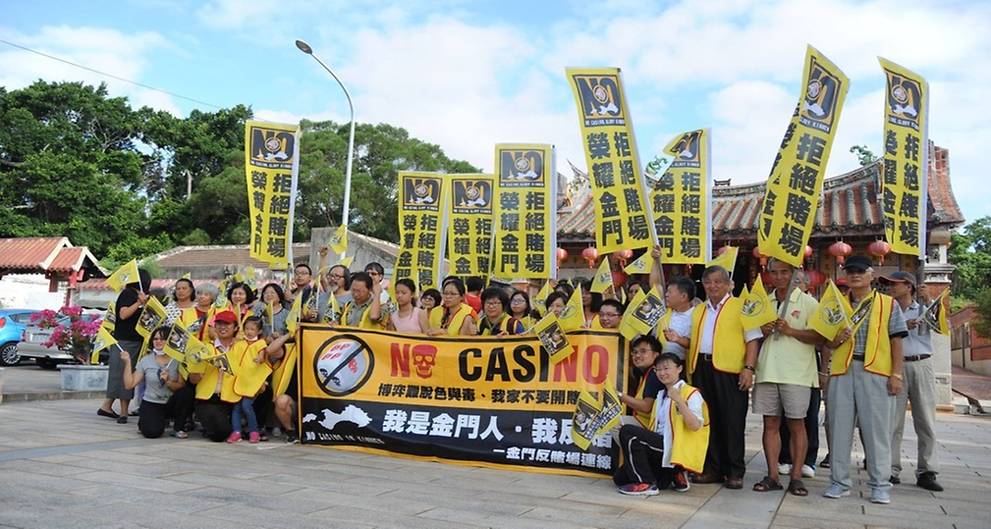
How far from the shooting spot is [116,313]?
28.2ft

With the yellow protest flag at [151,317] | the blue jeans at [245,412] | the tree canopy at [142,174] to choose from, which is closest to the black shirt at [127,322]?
the yellow protest flag at [151,317]

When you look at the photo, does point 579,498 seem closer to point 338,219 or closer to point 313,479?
point 313,479

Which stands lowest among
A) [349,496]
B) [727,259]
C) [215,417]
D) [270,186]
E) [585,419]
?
[349,496]

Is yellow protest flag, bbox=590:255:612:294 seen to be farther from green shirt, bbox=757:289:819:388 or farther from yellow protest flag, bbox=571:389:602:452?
green shirt, bbox=757:289:819:388

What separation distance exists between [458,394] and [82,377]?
23.5ft

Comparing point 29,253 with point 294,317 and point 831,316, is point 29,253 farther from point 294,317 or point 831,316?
point 831,316

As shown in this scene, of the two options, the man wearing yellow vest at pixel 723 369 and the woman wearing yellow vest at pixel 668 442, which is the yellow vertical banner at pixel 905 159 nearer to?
the man wearing yellow vest at pixel 723 369

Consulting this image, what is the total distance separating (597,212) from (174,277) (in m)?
24.9

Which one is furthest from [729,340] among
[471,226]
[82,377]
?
[82,377]

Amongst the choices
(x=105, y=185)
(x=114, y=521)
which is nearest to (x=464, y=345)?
(x=114, y=521)

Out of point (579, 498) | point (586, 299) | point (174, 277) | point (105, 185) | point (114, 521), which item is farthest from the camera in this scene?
point (105, 185)

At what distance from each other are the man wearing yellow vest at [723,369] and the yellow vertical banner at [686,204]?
234 centimetres

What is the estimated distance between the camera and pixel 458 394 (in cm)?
674

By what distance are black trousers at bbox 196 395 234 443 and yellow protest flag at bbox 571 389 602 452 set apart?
3578 millimetres
